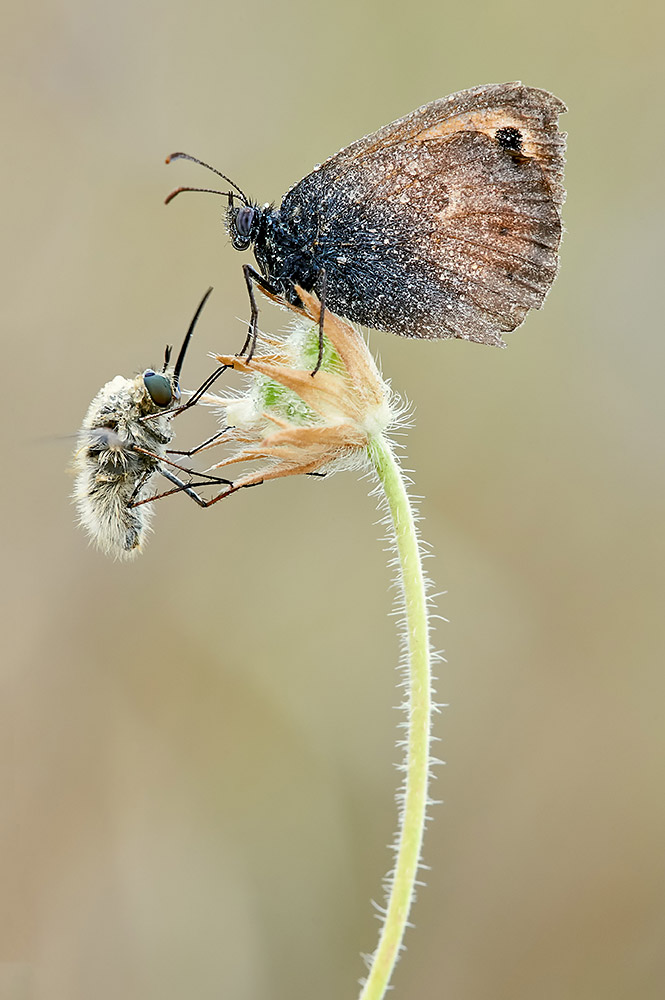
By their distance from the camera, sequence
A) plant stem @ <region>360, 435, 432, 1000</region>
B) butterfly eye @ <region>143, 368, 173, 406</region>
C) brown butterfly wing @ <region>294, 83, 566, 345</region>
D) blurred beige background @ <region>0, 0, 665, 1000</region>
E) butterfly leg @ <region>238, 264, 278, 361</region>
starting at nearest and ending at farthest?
plant stem @ <region>360, 435, 432, 1000</region> → brown butterfly wing @ <region>294, 83, 566, 345</region> → butterfly leg @ <region>238, 264, 278, 361</region> → butterfly eye @ <region>143, 368, 173, 406</region> → blurred beige background @ <region>0, 0, 665, 1000</region>

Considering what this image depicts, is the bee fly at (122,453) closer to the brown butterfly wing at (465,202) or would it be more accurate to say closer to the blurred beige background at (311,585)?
the brown butterfly wing at (465,202)

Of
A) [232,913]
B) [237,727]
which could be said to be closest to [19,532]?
[237,727]

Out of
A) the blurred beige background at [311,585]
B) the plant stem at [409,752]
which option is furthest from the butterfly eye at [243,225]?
the blurred beige background at [311,585]

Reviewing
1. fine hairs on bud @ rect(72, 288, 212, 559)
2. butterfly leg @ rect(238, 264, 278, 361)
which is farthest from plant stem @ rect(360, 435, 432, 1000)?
fine hairs on bud @ rect(72, 288, 212, 559)

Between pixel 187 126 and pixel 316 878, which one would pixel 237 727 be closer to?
pixel 316 878

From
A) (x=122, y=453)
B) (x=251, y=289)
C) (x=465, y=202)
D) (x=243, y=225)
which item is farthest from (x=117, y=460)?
(x=465, y=202)

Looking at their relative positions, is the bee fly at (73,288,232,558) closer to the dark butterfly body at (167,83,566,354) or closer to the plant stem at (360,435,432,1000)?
the dark butterfly body at (167,83,566,354)
